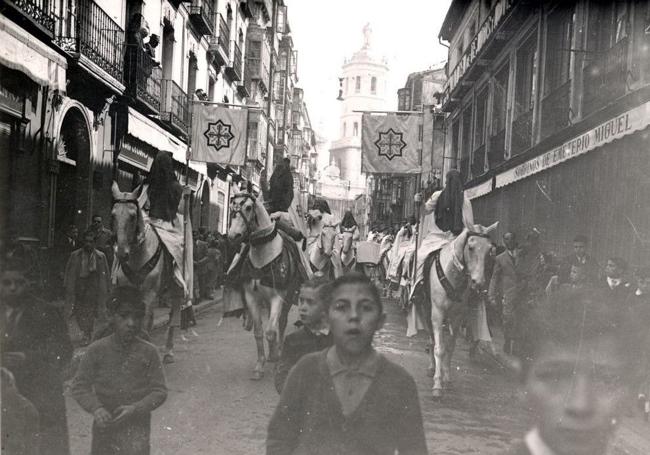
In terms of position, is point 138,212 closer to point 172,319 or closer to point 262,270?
point 262,270

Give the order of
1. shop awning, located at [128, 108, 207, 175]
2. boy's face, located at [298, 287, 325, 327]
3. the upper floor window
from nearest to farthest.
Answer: boy's face, located at [298, 287, 325, 327], the upper floor window, shop awning, located at [128, 108, 207, 175]

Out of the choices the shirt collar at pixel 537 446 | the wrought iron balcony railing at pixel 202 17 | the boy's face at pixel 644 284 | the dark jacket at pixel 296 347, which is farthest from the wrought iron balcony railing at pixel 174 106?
the shirt collar at pixel 537 446

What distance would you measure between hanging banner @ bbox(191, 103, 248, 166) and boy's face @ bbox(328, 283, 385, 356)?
1233 cm

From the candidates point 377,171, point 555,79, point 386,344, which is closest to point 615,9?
point 555,79

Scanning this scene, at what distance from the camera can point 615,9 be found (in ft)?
38.5

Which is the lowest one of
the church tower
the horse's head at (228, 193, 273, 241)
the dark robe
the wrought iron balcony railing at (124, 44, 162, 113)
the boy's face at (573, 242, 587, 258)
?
the boy's face at (573, 242, 587, 258)

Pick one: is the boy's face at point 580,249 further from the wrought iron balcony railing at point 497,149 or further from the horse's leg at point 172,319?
the wrought iron balcony railing at point 497,149

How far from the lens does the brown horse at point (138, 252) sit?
260 inches

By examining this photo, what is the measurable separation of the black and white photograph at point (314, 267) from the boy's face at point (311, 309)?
0.02 m

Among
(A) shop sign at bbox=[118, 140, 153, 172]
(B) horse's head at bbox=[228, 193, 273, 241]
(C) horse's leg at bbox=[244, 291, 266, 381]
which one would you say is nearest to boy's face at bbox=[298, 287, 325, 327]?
(B) horse's head at bbox=[228, 193, 273, 241]

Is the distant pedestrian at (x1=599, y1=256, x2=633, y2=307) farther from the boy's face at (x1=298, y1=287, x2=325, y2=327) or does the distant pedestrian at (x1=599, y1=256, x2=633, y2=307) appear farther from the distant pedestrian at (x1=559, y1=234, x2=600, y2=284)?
the boy's face at (x1=298, y1=287, x2=325, y2=327)

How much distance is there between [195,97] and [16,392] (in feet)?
60.5

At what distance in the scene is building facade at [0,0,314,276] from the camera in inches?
383

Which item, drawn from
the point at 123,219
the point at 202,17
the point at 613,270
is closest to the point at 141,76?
the point at 202,17
